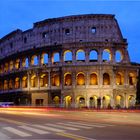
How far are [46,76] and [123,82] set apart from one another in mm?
16215

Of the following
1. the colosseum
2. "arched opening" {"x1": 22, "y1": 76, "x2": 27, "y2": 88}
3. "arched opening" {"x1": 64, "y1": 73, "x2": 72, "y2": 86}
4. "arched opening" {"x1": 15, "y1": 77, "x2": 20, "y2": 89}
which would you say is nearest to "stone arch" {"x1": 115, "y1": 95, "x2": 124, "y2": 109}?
the colosseum

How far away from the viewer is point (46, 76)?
77500 mm

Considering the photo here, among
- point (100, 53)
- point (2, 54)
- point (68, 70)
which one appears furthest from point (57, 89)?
point (2, 54)

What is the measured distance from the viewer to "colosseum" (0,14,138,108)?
72.9 metres

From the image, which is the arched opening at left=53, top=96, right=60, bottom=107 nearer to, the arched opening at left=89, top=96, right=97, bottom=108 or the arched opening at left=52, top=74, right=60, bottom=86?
the arched opening at left=52, top=74, right=60, bottom=86

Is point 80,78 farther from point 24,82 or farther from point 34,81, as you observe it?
point 24,82

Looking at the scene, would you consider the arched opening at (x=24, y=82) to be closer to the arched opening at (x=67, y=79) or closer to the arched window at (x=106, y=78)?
the arched opening at (x=67, y=79)

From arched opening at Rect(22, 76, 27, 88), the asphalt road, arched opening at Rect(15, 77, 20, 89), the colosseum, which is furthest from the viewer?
arched opening at Rect(15, 77, 20, 89)

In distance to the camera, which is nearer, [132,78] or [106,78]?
[106,78]

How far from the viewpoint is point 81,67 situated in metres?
73.3

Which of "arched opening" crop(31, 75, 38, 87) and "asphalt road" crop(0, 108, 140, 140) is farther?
"arched opening" crop(31, 75, 38, 87)

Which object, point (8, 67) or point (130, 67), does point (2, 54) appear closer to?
point (8, 67)

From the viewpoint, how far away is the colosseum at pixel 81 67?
72875 millimetres

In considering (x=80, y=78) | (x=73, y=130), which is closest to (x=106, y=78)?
(x=80, y=78)
